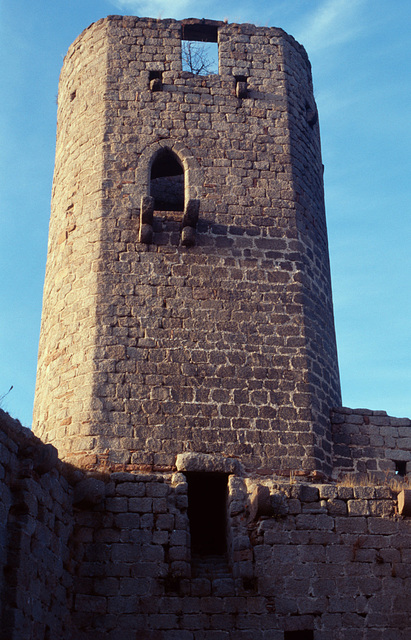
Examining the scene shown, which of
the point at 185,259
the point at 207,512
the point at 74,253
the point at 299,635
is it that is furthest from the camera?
the point at 74,253

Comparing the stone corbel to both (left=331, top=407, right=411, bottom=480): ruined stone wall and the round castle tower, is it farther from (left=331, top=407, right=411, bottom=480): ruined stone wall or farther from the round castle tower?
(left=331, top=407, right=411, bottom=480): ruined stone wall

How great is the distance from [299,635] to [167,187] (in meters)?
6.07

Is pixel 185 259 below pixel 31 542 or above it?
above

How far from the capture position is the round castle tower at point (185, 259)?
9648 millimetres

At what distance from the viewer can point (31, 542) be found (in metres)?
7.38

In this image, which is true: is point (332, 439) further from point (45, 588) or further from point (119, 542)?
point (45, 588)

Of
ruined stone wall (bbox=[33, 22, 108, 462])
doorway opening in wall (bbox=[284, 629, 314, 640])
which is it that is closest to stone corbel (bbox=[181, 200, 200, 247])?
ruined stone wall (bbox=[33, 22, 108, 462])

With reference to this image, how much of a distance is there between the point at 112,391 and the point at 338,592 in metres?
3.16

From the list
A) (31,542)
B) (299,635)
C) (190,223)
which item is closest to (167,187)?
(190,223)

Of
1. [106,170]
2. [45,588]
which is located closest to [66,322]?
[106,170]

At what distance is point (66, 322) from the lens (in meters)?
10.5

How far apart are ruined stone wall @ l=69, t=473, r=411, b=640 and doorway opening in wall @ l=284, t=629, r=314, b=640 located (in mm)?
58

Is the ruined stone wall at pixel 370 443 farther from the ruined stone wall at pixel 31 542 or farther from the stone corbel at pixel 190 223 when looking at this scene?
the ruined stone wall at pixel 31 542

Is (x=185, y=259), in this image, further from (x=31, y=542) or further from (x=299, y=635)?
(x=299, y=635)
